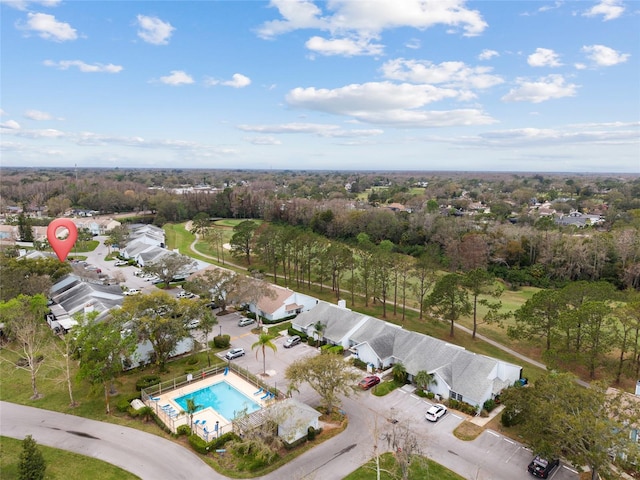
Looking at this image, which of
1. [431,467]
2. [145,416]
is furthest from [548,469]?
[145,416]

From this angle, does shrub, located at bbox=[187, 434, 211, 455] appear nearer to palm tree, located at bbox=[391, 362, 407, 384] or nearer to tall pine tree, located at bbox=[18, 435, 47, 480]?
tall pine tree, located at bbox=[18, 435, 47, 480]

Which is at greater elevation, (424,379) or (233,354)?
(424,379)

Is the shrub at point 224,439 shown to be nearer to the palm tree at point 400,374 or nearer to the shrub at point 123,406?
the shrub at point 123,406

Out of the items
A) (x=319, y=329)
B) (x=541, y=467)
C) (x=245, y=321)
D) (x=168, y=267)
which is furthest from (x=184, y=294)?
(x=541, y=467)

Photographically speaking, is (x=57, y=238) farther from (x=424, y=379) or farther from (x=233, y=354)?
(x=424, y=379)

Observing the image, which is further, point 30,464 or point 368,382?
point 368,382

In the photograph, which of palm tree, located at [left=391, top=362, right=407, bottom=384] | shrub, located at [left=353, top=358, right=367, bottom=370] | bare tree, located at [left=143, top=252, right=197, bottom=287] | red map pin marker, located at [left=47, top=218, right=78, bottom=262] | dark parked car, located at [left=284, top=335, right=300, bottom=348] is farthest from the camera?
bare tree, located at [left=143, top=252, right=197, bottom=287]

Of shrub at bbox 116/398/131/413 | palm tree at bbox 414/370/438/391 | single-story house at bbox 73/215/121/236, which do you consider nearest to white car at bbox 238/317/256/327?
shrub at bbox 116/398/131/413
